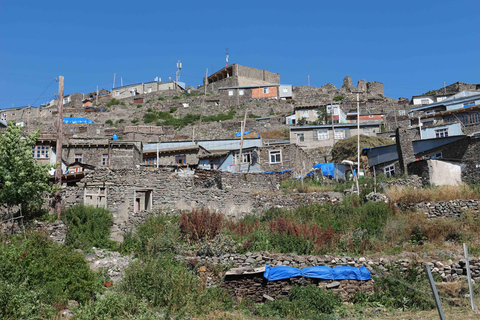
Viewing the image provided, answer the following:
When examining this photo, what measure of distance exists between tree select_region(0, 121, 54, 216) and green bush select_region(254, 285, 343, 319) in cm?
962

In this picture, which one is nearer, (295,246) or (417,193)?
(295,246)

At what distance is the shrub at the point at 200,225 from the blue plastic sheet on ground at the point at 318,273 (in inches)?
155

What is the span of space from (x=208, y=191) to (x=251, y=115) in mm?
41437

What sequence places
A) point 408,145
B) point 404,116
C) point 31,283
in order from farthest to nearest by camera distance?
point 404,116 < point 408,145 < point 31,283

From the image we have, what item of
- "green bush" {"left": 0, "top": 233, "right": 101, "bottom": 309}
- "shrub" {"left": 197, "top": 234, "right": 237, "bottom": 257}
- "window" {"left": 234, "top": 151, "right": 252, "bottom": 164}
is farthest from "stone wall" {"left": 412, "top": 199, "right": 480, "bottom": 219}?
"window" {"left": 234, "top": 151, "right": 252, "bottom": 164}

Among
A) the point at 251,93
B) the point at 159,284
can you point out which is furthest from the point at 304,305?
the point at 251,93

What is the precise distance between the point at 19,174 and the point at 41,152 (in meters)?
19.1

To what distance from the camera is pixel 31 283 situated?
537 inches

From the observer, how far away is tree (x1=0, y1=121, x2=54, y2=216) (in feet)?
58.0

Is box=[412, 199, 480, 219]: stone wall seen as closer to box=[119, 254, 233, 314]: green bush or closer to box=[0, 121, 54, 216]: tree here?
box=[119, 254, 233, 314]: green bush

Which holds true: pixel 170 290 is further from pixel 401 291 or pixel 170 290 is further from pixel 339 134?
pixel 339 134

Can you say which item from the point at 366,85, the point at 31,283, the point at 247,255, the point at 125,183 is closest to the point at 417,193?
the point at 247,255

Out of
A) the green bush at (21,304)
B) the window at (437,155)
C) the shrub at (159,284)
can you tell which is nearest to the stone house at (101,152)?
the window at (437,155)

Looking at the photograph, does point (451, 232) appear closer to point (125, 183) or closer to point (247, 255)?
point (247, 255)
